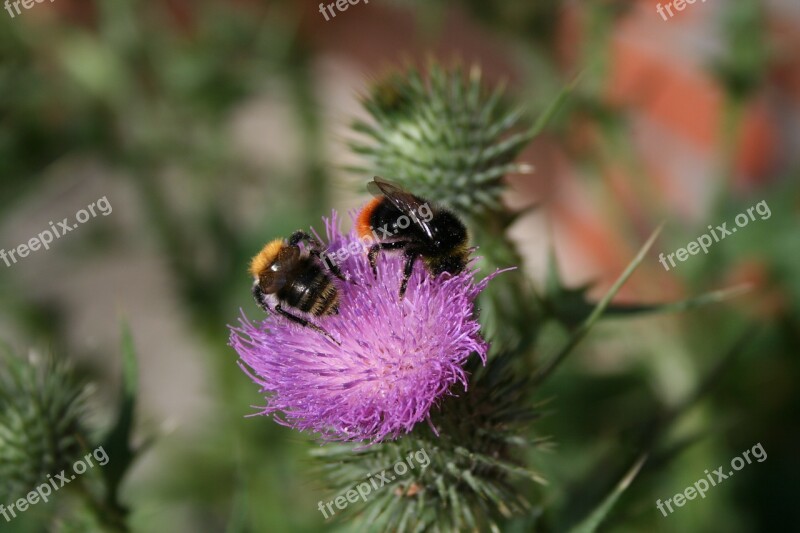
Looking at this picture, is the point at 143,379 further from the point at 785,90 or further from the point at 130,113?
the point at 785,90

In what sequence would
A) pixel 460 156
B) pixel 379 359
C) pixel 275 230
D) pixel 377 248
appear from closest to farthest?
1. pixel 379 359
2. pixel 377 248
3. pixel 460 156
4. pixel 275 230

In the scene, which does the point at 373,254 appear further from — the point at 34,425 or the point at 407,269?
the point at 34,425

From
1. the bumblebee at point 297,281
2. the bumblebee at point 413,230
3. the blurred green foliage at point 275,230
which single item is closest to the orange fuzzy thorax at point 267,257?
the bumblebee at point 297,281

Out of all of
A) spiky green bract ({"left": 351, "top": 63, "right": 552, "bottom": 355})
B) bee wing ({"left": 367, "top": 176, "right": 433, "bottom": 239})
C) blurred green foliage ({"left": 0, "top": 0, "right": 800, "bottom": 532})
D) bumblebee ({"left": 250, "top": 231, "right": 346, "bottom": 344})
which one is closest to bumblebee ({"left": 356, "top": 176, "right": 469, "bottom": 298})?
bee wing ({"left": 367, "top": 176, "right": 433, "bottom": 239})

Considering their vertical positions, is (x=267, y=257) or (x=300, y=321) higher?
(x=267, y=257)

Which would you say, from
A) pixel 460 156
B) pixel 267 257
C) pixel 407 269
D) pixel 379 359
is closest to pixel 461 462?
pixel 379 359

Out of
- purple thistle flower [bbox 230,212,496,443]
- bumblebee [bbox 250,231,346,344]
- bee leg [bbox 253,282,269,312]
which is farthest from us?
bee leg [bbox 253,282,269,312]

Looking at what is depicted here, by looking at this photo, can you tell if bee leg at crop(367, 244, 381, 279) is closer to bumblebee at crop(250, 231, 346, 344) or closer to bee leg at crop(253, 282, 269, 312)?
bumblebee at crop(250, 231, 346, 344)

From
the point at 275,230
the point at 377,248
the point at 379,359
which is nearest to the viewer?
the point at 379,359
